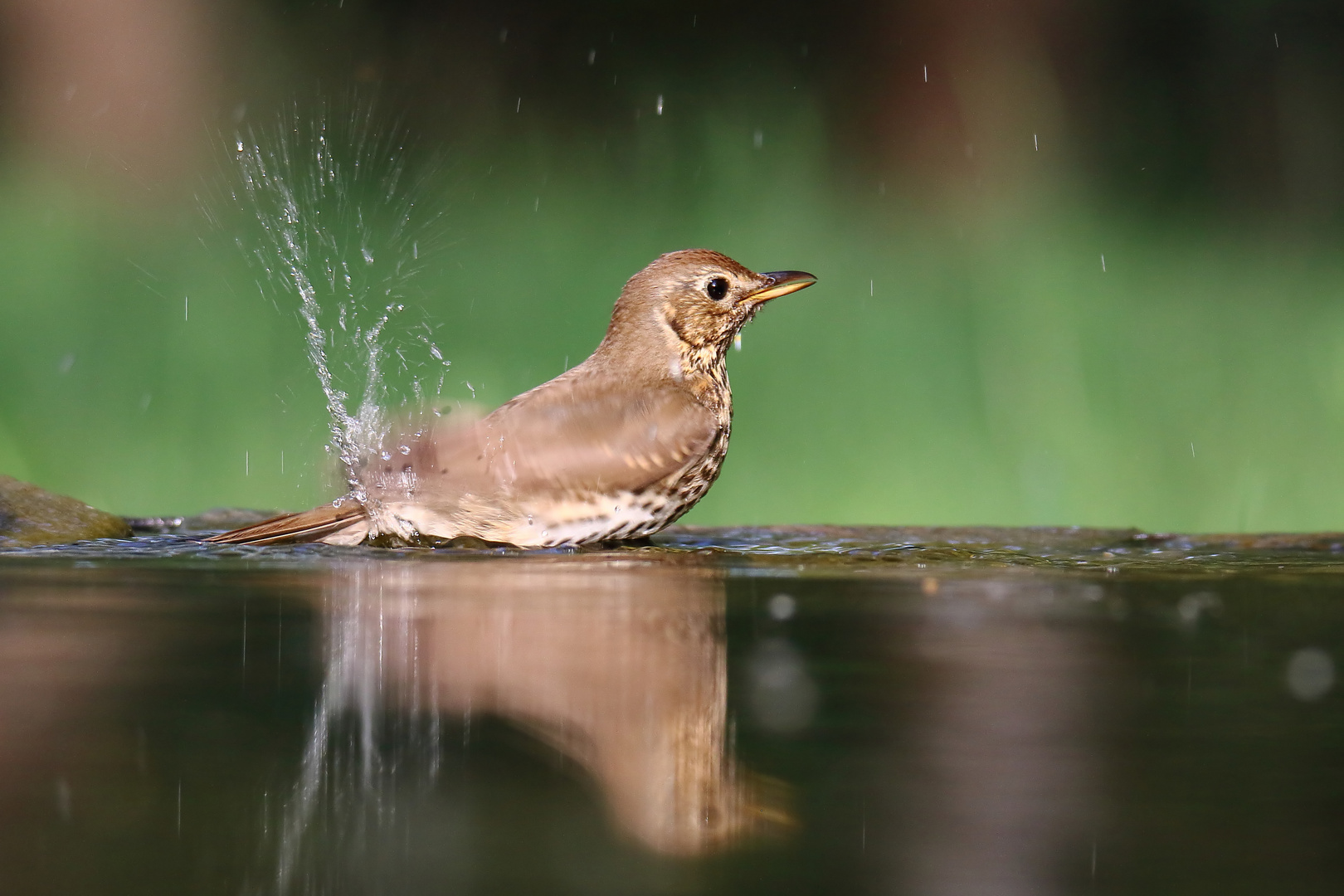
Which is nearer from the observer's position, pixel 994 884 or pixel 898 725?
pixel 994 884

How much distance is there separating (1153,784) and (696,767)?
566mm

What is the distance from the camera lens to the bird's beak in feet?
15.9

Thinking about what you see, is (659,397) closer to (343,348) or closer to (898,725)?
(343,348)

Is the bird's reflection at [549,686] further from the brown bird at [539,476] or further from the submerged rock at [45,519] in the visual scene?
the submerged rock at [45,519]

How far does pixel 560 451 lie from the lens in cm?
443

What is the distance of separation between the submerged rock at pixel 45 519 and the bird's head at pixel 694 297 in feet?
6.10

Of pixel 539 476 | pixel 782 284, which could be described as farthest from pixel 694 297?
pixel 539 476

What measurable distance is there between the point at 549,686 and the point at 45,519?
2860 mm

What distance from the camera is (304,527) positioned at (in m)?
4.43

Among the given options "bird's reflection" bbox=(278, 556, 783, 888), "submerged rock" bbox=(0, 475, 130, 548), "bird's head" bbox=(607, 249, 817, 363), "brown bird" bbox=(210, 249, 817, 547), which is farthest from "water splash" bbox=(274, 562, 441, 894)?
"bird's head" bbox=(607, 249, 817, 363)

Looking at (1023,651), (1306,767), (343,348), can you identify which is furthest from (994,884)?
(343,348)

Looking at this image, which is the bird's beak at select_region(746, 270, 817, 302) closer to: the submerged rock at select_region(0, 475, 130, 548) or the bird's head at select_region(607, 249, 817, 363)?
the bird's head at select_region(607, 249, 817, 363)

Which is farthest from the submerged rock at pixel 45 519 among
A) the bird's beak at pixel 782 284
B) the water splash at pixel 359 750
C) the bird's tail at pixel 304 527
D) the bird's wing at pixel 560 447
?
the bird's beak at pixel 782 284

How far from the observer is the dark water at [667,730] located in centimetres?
139
